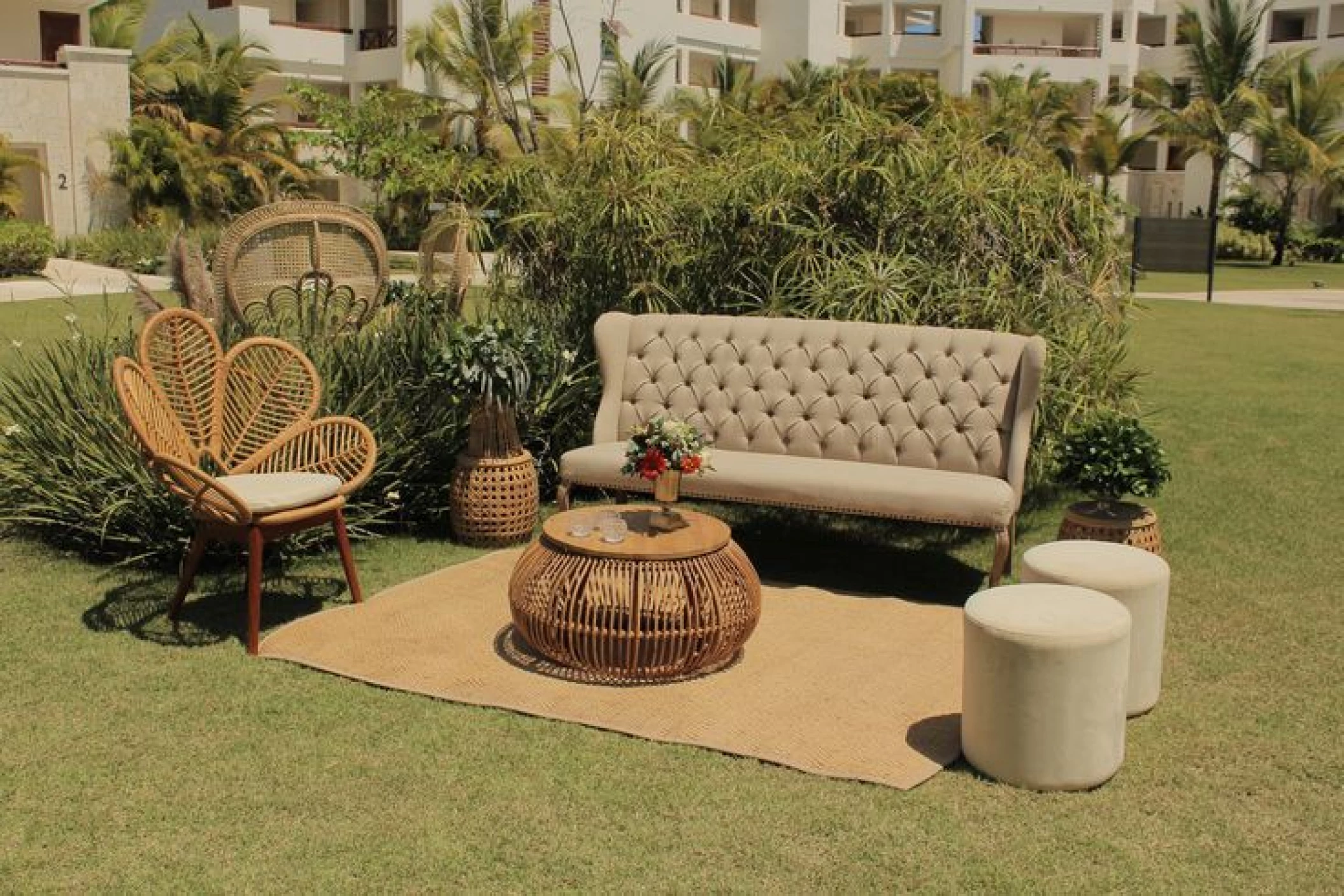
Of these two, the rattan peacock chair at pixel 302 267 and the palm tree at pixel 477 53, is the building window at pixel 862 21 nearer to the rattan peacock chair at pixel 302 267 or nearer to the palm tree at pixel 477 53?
the palm tree at pixel 477 53

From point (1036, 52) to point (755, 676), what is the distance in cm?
4098

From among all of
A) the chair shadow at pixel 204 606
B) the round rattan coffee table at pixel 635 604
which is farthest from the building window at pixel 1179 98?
the round rattan coffee table at pixel 635 604

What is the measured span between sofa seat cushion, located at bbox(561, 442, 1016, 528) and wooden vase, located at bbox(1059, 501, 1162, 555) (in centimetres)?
31

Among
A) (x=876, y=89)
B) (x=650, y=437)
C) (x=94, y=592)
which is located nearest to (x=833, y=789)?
(x=650, y=437)

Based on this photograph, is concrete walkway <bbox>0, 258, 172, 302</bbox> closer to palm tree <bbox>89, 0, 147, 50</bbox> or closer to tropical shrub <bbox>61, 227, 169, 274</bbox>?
tropical shrub <bbox>61, 227, 169, 274</bbox>

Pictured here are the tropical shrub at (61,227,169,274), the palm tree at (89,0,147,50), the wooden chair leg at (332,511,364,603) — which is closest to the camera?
the wooden chair leg at (332,511,364,603)

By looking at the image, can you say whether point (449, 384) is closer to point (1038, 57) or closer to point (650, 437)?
point (650, 437)

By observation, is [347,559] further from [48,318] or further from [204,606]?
[48,318]

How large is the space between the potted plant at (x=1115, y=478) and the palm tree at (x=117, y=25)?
27.9 meters

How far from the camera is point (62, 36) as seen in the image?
3166 cm

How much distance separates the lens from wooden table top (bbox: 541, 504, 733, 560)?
4996 mm

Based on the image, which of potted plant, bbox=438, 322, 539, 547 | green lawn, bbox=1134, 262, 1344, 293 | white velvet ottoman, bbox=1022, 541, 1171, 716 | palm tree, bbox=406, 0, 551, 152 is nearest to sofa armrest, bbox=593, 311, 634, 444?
potted plant, bbox=438, 322, 539, 547

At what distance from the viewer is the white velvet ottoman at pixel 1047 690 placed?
408 cm

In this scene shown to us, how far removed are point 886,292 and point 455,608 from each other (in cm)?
300
